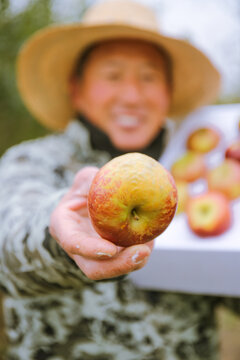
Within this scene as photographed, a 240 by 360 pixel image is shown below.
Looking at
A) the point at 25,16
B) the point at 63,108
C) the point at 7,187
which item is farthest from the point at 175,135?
the point at 25,16

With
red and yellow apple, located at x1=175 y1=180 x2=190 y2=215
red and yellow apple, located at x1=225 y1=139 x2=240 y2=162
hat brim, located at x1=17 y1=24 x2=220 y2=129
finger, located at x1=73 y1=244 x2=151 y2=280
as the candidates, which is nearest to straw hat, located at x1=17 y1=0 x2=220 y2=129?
hat brim, located at x1=17 y1=24 x2=220 y2=129

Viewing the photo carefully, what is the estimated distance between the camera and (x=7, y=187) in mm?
1030

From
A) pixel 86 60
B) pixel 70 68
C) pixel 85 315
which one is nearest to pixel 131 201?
pixel 85 315

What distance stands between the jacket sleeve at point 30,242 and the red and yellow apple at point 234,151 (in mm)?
653

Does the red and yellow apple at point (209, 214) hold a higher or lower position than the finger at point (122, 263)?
lower

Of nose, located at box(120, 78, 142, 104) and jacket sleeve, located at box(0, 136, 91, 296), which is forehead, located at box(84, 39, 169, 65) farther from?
jacket sleeve, located at box(0, 136, 91, 296)

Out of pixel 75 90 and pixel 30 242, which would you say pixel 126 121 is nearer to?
→ pixel 75 90

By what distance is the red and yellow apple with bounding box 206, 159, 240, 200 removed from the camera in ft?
3.90

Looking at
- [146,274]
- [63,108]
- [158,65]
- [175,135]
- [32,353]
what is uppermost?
[158,65]

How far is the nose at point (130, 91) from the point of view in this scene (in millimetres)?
1364

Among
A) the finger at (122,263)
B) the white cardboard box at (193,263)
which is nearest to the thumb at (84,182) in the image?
the finger at (122,263)

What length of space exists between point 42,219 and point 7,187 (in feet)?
0.97

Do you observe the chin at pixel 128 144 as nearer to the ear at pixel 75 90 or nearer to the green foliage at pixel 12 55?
the ear at pixel 75 90

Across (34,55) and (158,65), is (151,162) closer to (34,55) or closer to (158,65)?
(158,65)
